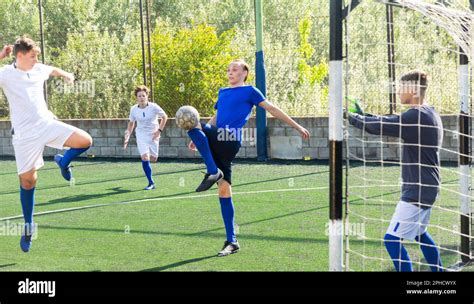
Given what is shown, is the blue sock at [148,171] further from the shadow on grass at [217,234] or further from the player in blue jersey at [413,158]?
the player in blue jersey at [413,158]

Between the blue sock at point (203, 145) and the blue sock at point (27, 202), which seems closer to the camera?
the blue sock at point (203, 145)

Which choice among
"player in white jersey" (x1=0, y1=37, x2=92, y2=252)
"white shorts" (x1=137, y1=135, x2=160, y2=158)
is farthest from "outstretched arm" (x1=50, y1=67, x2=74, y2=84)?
"white shorts" (x1=137, y1=135, x2=160, y2=158)

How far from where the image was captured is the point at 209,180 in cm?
783

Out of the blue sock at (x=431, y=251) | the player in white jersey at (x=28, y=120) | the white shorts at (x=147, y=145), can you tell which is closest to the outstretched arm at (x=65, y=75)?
the player in white jersey at (x=28, y=120)

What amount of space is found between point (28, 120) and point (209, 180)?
205 centimetres

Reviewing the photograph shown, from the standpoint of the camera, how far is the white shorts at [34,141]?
27.1 feet

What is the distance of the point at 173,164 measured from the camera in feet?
57.0

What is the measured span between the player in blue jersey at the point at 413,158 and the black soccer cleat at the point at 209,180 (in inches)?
75.6

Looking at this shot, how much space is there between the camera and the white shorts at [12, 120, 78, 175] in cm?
825

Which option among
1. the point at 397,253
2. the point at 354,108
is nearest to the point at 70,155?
the point at 354,108

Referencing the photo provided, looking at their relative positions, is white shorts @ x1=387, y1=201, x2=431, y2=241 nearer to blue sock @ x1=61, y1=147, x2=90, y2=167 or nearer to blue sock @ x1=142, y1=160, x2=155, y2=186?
blue sock @ x1=61, y1=147, x2=90, y2=167

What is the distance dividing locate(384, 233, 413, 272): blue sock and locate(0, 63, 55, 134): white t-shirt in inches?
154
